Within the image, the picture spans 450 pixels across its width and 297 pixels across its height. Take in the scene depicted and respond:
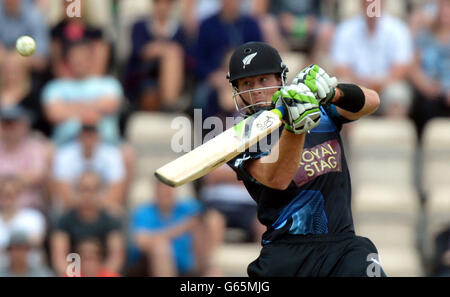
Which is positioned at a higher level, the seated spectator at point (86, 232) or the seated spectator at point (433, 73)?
the seated spectator at point (433, 73)

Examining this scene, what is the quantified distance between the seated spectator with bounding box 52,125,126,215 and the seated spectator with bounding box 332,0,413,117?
2490mm

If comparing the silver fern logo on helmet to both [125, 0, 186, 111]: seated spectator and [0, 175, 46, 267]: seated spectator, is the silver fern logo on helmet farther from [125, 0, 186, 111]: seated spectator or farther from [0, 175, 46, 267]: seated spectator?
[125, 0, 186, 111]: seated spectator

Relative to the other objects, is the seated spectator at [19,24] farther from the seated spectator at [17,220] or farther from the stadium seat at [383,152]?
the stadium seat at [383,152]

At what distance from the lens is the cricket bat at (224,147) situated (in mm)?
4633

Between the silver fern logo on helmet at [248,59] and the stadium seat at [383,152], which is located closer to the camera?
the silver fern logo on helmet at [248,59]

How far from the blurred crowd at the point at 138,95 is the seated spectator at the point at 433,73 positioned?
1 cm

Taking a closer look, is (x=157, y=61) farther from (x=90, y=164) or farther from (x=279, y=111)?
(x=279, y=111)

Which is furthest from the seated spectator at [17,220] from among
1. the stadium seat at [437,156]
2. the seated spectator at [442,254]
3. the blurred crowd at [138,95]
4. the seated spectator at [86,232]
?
the stadium seat at [437,156]

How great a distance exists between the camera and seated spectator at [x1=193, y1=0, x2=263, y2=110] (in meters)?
9.63

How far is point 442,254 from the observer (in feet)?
27.2

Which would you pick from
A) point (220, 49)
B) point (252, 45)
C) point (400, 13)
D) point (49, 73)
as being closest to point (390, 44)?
point (400, 13)

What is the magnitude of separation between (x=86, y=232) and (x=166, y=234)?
2.51ft

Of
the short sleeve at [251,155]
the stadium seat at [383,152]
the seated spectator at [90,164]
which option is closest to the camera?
the short sleeve at [251,155]

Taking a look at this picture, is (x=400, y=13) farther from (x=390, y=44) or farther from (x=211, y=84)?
(x=211, y=84)
